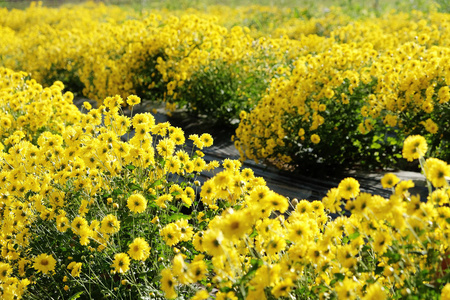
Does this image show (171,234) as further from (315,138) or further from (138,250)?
(315,138)

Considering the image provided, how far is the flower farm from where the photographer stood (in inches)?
64.1

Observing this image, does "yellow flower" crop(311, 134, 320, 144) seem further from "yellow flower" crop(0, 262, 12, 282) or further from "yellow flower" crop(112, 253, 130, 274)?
"yellow flower" crop(0, 262, 12, 282)

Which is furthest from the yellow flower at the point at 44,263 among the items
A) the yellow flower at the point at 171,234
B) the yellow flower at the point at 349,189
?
the yellow flower at the point at 349,189

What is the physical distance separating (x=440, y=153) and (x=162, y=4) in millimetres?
15081

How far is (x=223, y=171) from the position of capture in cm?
203

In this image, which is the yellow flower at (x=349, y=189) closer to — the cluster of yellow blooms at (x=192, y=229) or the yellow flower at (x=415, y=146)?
the cluster of yellow blooms at (x=192, y=229)

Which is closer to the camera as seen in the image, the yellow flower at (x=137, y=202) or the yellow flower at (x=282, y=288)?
the yellow flower at (x=282, y=288)

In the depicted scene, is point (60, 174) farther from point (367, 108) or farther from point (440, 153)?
point (440, 153)

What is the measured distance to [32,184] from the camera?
2.71m

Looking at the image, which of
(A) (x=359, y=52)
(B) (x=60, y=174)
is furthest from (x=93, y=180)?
(A) (x=359, y=52)

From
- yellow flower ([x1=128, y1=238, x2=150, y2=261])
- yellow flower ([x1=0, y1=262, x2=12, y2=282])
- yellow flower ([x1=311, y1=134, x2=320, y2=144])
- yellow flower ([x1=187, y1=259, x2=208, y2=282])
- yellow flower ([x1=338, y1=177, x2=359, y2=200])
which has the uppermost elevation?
yellow flower ([x1=338, y1=177, x2=359, y2=200])

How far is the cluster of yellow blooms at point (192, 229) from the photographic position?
1558mm

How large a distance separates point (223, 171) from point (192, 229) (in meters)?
0.66

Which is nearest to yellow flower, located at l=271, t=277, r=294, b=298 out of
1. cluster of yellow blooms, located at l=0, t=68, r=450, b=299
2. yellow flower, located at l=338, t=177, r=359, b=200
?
cluster of yellow blooms, located at l=0, t=68, r=450, b=299
